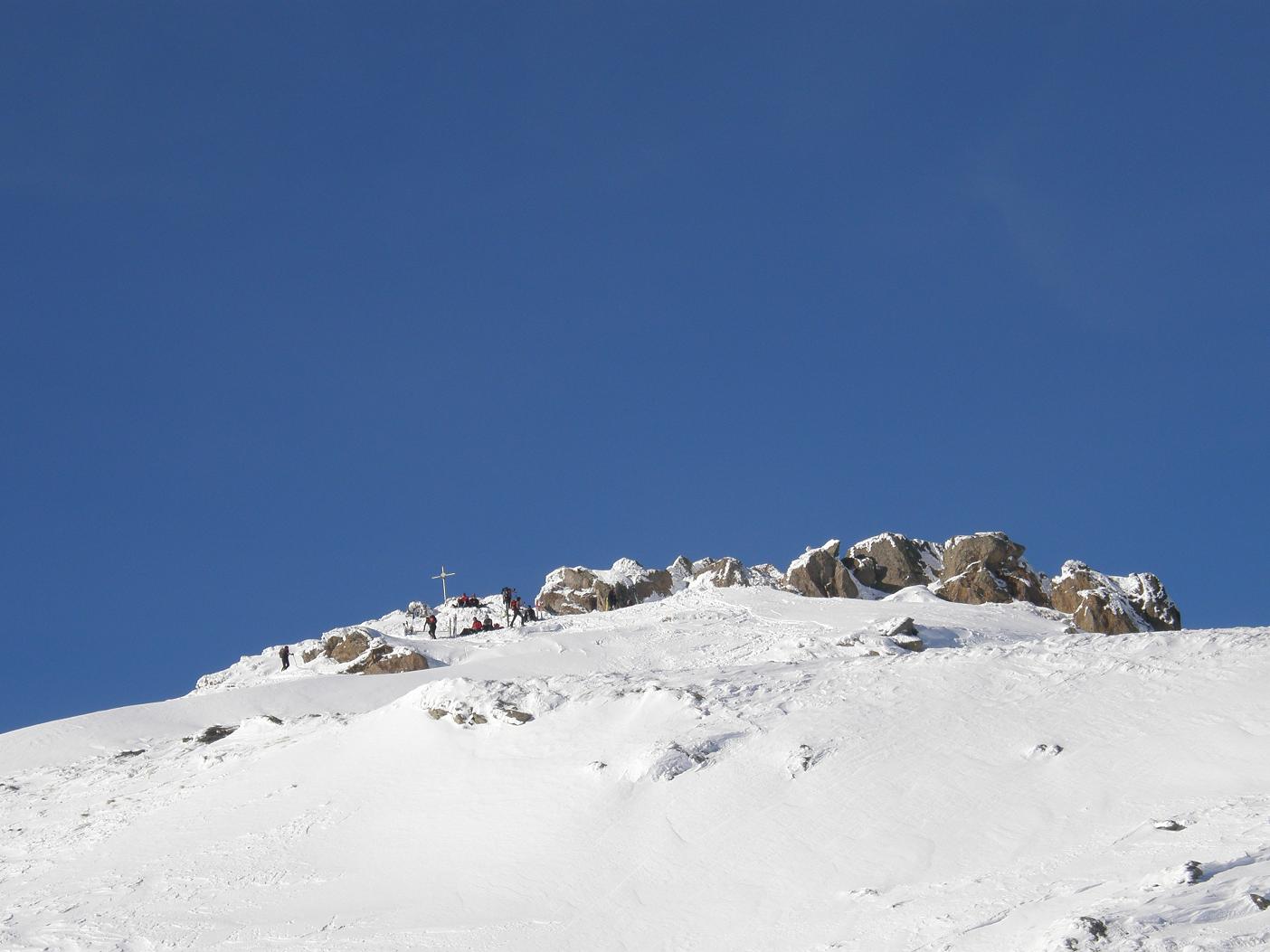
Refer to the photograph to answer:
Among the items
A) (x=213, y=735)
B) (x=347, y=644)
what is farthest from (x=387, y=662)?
(x=213, y=735)

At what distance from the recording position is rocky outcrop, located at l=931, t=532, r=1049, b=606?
5409 centimetres

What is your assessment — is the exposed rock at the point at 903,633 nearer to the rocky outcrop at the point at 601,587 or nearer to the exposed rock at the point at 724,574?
the exposed rock at the point at 724,574

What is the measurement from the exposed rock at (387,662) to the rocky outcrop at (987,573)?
23626 millimetres

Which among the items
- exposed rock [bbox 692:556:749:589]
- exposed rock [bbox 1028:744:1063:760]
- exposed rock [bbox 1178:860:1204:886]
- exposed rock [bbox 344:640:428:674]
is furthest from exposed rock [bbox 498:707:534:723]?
exposed rock [bbox 692:556:749:589]

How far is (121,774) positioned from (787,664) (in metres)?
17.3

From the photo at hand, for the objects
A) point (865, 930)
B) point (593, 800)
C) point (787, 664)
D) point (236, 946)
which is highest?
point (787, 664)

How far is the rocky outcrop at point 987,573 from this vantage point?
54.1 meters

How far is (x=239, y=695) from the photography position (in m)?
40.4

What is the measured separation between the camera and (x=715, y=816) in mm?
21656

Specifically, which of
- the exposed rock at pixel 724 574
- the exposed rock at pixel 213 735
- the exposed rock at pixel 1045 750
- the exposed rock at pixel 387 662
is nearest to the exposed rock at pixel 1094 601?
the exposed rock at pixel 724 574

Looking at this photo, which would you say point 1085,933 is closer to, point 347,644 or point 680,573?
point 347,644

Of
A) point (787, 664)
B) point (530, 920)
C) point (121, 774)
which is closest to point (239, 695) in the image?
point (121, 774)

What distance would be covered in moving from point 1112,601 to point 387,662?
2895 centimetres

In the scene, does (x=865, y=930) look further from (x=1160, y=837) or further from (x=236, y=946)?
(x=236, y=946)
